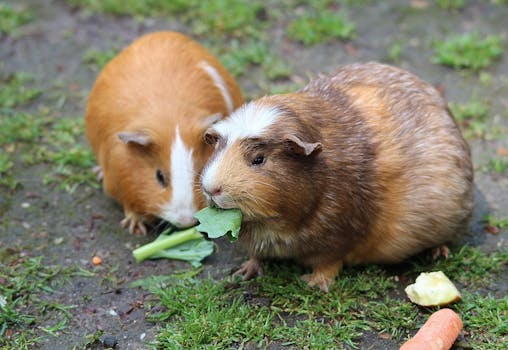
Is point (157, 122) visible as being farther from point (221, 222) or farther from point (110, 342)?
point (110, 342)

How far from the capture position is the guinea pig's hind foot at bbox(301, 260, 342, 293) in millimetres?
4207

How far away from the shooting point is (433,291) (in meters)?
4.02

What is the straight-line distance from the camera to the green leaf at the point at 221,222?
142 inches

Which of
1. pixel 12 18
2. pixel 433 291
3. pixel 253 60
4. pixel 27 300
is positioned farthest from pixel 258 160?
pixel 12 18

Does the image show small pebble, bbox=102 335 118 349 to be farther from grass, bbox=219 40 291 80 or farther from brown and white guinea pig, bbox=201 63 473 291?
grass, bbox=219 40 291 80

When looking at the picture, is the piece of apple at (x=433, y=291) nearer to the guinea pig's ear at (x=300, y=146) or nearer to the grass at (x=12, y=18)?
the guinea pig's ear at (x=300, y=146)

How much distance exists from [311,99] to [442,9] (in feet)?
11.2

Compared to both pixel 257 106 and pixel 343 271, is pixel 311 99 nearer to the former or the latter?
pixel 257 106

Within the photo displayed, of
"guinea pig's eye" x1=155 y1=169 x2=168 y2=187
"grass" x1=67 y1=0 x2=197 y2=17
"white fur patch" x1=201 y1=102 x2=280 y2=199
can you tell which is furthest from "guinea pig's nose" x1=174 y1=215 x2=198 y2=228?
"grass" x1=67 y1=0 x2=197 y2=17

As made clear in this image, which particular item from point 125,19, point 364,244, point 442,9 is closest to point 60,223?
point 364,244

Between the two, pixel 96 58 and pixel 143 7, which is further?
pixel 143 7

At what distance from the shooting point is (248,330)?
154 inches

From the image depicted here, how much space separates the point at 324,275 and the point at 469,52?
3.03 metres

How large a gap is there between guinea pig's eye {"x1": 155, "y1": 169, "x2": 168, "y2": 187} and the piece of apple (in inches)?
63.3
